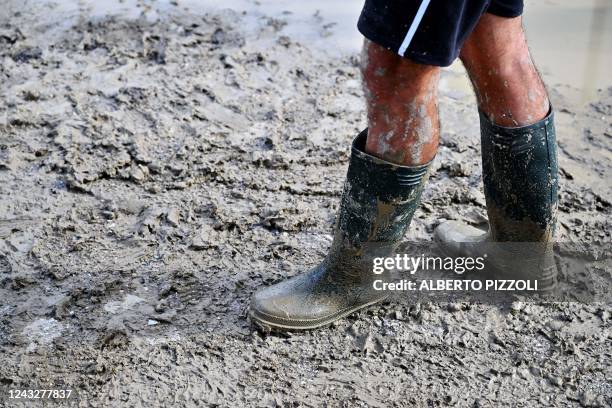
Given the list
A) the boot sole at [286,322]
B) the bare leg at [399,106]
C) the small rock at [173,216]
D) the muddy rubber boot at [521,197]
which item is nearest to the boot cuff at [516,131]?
the muddy rubber boot at [521,197]

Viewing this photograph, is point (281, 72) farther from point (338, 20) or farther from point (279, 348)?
point (279, 348)

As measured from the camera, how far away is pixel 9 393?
1775 millimetres

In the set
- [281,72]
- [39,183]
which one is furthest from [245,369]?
[281,72]

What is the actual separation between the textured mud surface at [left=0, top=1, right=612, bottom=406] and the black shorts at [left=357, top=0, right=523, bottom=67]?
0.84 meters

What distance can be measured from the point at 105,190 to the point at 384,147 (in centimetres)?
127

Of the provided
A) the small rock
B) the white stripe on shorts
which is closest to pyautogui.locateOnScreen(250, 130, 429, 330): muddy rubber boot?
the white stripe on shorts

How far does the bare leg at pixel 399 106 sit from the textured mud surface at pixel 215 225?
542 millimetres

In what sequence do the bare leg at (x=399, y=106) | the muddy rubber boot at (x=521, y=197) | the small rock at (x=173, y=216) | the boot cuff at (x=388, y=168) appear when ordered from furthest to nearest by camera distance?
1. the small rock at (x=173, y=216)
2. the muddy rubber boot at (x=521, y=197)
3. the boot cuff at (x=388, y=168)
4. the bare leg at (x=399, y=106)

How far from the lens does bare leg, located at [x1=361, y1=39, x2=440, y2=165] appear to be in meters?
1.64

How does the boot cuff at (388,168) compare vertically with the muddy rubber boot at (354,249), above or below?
above

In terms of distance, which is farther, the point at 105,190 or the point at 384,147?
the point at 105,190

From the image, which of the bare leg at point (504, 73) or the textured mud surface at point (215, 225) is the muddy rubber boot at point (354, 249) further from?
the bare leg at point (504, 73)

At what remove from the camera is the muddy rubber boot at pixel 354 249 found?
181 centimetres

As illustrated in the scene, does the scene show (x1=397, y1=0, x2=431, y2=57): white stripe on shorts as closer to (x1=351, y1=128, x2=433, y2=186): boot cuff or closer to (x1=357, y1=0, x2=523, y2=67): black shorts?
(x1=357, y1=0, x2=523, y2=67): black shorts
